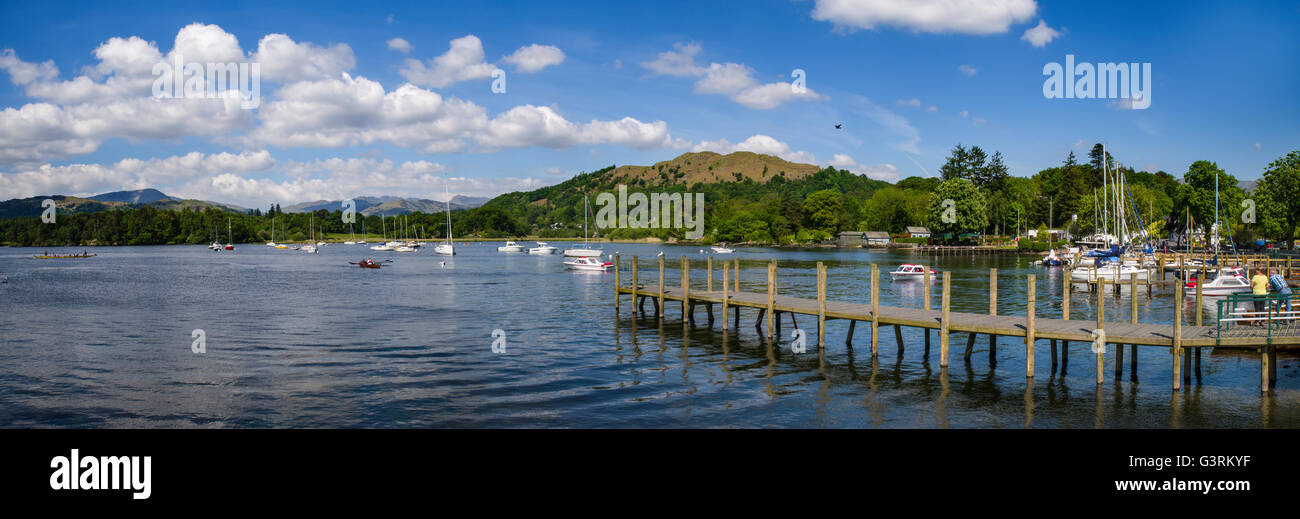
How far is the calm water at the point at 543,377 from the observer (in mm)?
19984

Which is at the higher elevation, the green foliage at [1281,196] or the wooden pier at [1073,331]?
the green foliage at [1281,196]

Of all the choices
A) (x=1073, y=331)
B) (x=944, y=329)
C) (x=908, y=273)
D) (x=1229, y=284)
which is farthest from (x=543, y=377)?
(x=908, y=273)

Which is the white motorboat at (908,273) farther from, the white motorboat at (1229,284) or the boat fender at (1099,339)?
the boat fender at (1099,339)

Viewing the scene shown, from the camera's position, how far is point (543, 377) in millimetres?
25281

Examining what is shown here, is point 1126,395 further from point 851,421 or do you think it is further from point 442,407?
point 442,407

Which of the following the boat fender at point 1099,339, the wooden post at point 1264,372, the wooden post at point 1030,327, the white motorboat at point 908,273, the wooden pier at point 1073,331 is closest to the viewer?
the wooden pier at point 1073,331

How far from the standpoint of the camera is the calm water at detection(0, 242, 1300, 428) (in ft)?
65.6

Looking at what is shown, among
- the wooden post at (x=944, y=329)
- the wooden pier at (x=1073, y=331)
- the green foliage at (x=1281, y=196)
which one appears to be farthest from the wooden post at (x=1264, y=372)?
the green foliage at (x=1281, y=196)

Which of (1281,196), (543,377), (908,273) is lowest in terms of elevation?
(543,377)

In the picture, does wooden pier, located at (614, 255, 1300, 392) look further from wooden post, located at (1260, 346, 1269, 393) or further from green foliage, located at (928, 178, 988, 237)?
green foliage, located at (928, 178, 988, 237)

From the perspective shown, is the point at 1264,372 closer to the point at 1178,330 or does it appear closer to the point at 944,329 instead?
the point at 1178,330
